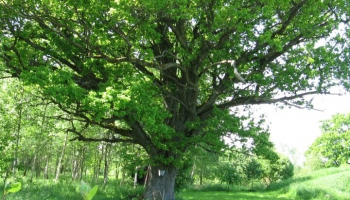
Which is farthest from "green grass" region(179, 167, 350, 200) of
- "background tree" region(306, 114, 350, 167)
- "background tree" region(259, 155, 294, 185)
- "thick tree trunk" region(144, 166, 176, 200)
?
"background tree" region(306, 114, 350, 167)

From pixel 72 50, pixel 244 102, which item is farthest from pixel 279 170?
pixel 72 50

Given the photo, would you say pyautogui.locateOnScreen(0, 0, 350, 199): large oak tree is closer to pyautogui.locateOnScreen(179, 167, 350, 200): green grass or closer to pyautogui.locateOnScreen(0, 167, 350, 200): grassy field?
pyautogui.locateOnScreen(0, 167, 350, 200): grassy field

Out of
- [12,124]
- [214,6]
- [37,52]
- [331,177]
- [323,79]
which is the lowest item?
[331,177]

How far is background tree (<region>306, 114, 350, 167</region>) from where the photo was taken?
40234mm

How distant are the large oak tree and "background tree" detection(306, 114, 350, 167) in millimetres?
30991

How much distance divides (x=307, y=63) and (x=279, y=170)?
85.9 ft

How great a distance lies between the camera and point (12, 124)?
16.8 m

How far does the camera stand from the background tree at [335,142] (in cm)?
4023

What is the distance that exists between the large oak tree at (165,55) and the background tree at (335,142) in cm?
3099

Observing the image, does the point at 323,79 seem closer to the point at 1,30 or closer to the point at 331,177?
the point at 1,30

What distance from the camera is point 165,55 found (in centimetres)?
1230

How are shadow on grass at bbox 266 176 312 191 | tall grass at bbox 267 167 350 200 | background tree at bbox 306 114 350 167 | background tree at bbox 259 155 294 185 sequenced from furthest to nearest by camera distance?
background tree at bbox 306 114 350 167, background tree at bbox 259 155 294 185, shadow on grass at bbox 266 176 312 191, tall grass at bbox 267 167 350 200

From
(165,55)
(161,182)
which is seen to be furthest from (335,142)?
(165,55)

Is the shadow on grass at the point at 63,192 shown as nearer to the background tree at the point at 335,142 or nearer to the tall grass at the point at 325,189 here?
the tall grass at the point at 325,189
